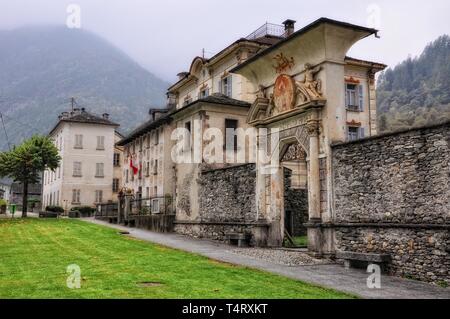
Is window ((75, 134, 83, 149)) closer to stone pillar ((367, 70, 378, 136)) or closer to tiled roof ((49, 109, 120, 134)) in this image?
tiled roof ((49, 109, 120, 134))

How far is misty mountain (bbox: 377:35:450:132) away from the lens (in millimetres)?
76125

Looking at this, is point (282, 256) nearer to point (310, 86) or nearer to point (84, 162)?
point (310, 86)

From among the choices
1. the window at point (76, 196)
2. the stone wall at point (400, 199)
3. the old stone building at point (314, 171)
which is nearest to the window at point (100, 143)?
the window at point (76, 196)

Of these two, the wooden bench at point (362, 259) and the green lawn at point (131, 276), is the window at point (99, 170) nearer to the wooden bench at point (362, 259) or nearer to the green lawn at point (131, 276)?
the green lawn at point (131, 276)

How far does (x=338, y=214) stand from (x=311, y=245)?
140 cm

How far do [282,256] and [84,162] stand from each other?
39642mm

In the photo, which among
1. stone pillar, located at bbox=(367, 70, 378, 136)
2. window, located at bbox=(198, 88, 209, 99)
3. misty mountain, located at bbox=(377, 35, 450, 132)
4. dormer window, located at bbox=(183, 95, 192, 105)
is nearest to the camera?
window, located at bbox=(198, 88, 209, 99)

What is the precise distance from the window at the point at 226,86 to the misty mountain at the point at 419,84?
148 feet

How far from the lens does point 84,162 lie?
50750 mm

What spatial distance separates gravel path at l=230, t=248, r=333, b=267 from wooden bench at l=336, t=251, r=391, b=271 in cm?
93

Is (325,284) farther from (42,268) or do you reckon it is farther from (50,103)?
(50,103)

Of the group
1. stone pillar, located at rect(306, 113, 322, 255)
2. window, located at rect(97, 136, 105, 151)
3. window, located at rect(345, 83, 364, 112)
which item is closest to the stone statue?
stone pillar, located at rect(306, 113, 322, 255)
